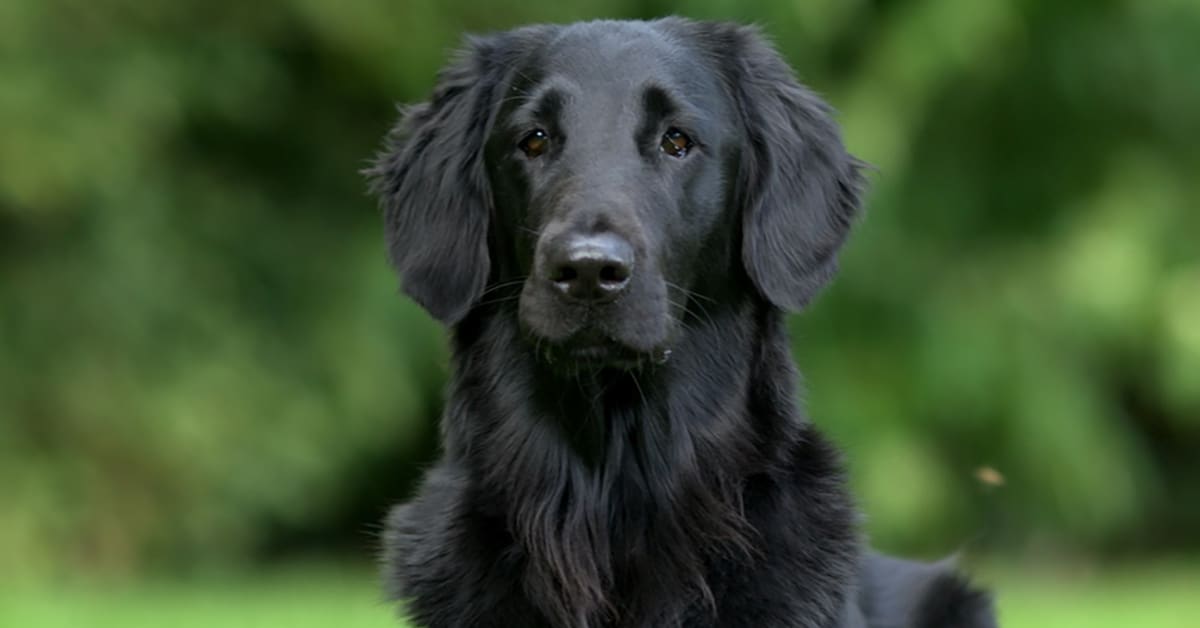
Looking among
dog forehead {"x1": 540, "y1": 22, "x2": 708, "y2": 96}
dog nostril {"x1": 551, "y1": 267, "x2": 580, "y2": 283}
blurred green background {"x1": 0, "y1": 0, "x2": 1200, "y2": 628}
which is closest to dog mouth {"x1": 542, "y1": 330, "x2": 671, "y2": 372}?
dog nostril {"x1": 551, "y1": 267, "x2": 580, "y2": 283}

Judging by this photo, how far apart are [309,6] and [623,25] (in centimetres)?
730

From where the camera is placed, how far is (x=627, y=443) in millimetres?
3850

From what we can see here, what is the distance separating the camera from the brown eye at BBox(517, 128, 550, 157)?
3.81 metres

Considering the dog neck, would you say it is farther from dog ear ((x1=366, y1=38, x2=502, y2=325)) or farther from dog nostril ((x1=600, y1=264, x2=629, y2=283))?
dog nostril ((x1=600, y1=264, x2=629, y2=283))

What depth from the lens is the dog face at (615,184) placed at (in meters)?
3.51

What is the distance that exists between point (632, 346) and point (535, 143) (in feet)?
1.96

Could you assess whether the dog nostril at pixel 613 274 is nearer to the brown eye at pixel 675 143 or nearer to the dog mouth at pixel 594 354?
the dog mouth at pixel 594 354

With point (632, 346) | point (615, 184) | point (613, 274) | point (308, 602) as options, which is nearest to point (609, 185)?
point (615, 184)

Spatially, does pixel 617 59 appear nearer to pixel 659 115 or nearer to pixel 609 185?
pixel 659 115

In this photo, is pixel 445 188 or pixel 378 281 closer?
pixel 445 188

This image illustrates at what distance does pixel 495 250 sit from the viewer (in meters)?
3.96

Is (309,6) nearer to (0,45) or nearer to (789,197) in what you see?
(0,45)

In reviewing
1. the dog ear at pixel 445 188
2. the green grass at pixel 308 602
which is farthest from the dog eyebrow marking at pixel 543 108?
the green grass at pixel 308 602

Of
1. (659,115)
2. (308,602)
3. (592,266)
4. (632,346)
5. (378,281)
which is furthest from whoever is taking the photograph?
(378,281)
